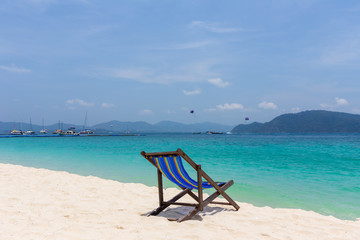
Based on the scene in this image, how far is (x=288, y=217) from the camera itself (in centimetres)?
476

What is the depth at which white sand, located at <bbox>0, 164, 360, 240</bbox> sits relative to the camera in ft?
11.9

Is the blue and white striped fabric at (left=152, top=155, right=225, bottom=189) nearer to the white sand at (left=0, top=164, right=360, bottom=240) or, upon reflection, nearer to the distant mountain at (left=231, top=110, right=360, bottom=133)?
the white sand at (left=0, top=164, right=360, bottom=240)

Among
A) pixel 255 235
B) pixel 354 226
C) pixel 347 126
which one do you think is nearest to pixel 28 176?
pixel 255 235

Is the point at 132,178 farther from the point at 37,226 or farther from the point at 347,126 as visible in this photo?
the point at 347,126

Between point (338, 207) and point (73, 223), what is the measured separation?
19.1 ft

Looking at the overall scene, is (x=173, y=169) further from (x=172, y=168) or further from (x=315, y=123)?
(x=315, y=123)

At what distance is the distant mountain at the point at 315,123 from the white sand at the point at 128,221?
15424 cm

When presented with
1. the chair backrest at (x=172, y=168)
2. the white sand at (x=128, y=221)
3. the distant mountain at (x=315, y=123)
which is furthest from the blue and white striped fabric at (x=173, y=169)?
the distant mountain at (x=315, y=123)

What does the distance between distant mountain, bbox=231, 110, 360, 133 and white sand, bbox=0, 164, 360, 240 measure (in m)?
154

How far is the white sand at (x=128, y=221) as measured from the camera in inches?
142

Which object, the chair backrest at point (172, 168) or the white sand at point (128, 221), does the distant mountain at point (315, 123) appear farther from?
the chair backrest at point (172, 168)

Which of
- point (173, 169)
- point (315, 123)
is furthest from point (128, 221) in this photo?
point (315, 123)

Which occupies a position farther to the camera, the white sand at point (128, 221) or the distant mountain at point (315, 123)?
the distant mountain at point (315, 123)

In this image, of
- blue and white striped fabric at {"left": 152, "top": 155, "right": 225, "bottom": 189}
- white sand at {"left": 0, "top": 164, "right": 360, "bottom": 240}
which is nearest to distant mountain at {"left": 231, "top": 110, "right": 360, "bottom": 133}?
white sand at {"left": 0, "top": 164, "right": 360, "bottom": 240}
